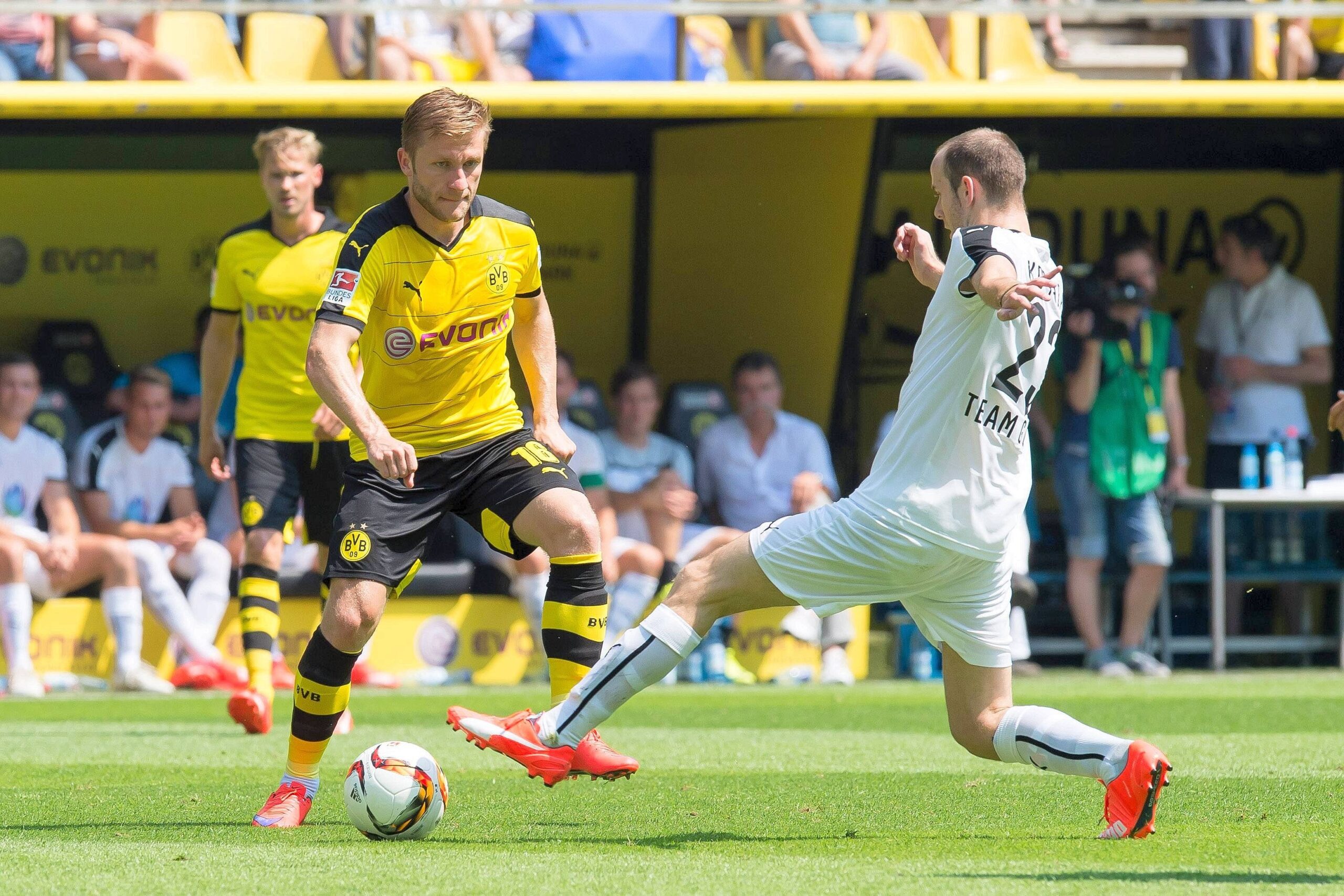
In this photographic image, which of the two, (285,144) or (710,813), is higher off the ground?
(285,144)

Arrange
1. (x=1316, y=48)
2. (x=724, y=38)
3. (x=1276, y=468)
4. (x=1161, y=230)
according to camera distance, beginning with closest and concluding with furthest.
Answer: (x=1276, y=468), (x=724, y=38), (x=1316, y=48), (x=1161, y=230)

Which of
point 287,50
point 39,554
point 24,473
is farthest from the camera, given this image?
point 287,50

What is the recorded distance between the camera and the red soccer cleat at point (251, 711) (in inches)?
282

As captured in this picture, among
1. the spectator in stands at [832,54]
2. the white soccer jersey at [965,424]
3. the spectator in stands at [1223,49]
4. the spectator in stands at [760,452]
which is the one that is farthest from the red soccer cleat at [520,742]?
the spectator in stands at [1223,49]

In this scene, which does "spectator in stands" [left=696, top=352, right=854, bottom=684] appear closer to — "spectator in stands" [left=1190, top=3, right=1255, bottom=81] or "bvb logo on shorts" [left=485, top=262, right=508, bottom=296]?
"spectator in stands" [left=1190, top=3, right=1255, bottom=81]

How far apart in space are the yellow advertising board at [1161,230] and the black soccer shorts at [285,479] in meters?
5.52

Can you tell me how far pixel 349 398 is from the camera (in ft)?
15.4

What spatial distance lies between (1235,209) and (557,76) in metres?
4.86

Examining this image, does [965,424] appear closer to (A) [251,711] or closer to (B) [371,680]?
(A) [251,711]

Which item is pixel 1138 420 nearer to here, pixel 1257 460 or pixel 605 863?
pixel 1257 460

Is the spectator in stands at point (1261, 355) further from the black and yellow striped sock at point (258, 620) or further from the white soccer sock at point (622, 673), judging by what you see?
the white soccer sock at point (622, 673)

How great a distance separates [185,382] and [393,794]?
22.8ft

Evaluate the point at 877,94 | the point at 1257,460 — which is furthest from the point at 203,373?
the point at 1257,460

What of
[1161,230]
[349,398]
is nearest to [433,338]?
[349,398]
